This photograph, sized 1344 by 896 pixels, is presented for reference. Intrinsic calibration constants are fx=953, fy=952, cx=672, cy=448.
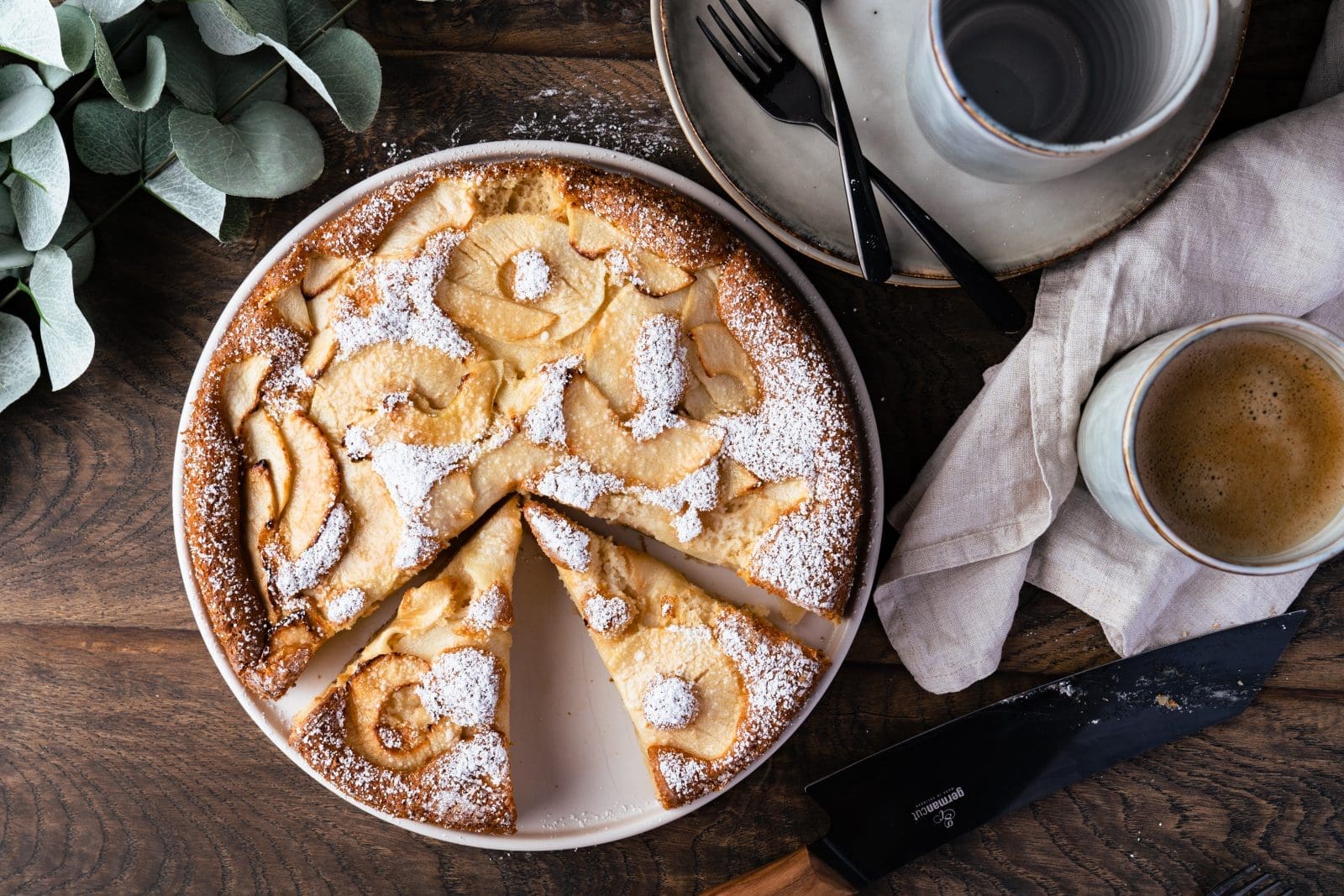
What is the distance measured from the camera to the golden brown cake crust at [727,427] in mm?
1570

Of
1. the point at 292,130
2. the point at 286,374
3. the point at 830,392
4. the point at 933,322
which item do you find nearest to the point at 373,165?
the point at 292,130

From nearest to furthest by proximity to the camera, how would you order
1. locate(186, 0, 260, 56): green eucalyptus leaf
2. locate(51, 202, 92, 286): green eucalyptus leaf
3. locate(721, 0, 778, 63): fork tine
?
locate(721, 0, 778, 63): fork tine → locate(186, 0, 260, 56): green eucalyptus leaf → locate(51, 202, 92, 286): green eucalyptus leaf

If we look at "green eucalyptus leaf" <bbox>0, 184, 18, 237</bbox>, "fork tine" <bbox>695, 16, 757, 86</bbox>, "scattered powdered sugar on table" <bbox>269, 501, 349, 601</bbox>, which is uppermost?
"fork tine" <bbox>695, 16, 757, 86</bbox>

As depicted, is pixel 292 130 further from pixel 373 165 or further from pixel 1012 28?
pixel 1012 28

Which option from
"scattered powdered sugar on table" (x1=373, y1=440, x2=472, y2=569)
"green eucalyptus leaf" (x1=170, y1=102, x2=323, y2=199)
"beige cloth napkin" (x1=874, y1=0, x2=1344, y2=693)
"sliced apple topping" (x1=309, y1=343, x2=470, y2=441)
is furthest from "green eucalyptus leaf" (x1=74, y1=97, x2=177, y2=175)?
"beige cloth napkin" (x1=874, y1=0, x2=1344, y2=693)

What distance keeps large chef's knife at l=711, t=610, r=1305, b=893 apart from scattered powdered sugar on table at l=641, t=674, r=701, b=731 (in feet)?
1.11

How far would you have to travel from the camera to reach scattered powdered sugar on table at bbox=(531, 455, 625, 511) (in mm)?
1608

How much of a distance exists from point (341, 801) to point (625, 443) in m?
0.94

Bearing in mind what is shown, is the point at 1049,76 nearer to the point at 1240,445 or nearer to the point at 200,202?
the point at 1240,445

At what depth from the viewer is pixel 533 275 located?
5.11ft

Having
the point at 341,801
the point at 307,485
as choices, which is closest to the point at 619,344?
the point at 307,485

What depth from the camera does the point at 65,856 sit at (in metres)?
1.90

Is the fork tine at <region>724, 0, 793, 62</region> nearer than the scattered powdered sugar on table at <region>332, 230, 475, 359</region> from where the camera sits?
Yes

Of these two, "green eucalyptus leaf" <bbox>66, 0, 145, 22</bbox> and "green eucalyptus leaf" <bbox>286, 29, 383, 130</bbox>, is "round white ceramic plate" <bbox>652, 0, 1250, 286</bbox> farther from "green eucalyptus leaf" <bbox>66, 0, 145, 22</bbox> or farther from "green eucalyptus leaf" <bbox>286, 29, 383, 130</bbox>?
"green eucalyptus leaf" <bbox>66, 0, 145, 22</bbox>
